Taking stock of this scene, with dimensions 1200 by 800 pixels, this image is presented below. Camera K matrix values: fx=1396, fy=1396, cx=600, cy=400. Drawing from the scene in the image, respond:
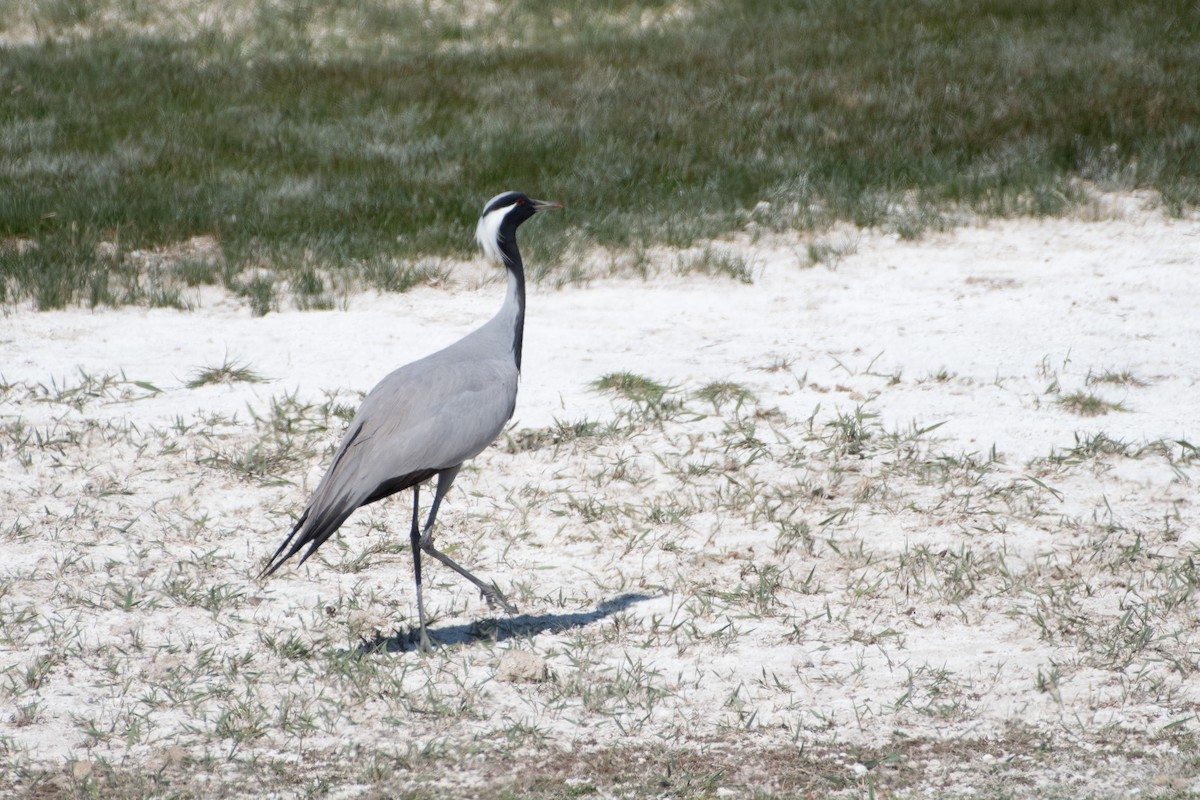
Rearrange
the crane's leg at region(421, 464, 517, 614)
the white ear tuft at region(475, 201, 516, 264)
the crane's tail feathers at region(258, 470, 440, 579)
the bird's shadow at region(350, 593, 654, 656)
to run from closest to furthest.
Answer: the crane's tail feathers at region(258, 470, 440, 579), the bird's shadow at region(350, 593, 654, 656), the crane's leg at region(421, 464, 517, 614), the white ear tuft at region(475, 201, 516, 264)

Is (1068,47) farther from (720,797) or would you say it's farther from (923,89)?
(720,797)

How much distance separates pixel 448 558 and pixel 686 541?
123cm

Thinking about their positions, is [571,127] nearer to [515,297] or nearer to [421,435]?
[515,297]

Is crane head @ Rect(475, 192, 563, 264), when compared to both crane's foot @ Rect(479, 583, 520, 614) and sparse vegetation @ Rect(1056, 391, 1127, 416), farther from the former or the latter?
sparse vegetation @ Rect(1056, 391, 1127, 416)

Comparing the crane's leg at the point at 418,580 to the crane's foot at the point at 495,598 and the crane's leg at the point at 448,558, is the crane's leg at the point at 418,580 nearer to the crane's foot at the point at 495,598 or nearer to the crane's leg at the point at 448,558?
the crane's leg at the point at 448,558

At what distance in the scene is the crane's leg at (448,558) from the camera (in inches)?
239

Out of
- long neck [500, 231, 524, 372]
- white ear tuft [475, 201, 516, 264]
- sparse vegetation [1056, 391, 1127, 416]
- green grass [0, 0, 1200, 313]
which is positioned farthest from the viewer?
green grass [0, 0, 1200, 313]

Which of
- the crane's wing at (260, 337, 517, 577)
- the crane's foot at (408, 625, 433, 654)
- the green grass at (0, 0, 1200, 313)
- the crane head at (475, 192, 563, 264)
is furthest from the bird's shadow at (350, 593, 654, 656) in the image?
the green grass at (0, 0, 1200, 313)

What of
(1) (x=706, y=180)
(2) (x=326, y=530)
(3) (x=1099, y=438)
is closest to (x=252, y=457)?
(2) (x=326, y=530)

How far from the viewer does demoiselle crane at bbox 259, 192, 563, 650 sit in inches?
220

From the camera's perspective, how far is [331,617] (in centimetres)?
606

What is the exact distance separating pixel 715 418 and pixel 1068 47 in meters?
8.16

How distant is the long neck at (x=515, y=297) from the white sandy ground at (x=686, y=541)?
3.19 feet

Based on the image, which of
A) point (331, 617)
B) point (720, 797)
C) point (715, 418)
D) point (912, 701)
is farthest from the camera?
point (715, 418)
